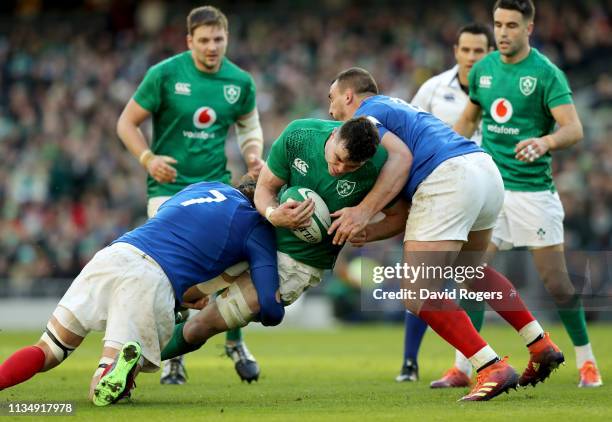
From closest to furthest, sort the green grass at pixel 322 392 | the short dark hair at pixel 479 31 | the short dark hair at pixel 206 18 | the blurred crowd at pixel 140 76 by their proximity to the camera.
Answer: the green grass at pixel 322 392 < the short dark hair at pixel 206 18 < the short dark hair at pixel 479 31 < the blurred crowd at pixel 140 76

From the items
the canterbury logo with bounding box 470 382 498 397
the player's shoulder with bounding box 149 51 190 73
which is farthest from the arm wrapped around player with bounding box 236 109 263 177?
the canterbury logo with bounding box 470 382 498 397

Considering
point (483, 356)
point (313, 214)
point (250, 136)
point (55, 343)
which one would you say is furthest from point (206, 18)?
point (483, 356)

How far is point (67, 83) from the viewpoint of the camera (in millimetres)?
27250

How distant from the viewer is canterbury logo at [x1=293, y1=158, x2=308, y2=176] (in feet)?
25.9

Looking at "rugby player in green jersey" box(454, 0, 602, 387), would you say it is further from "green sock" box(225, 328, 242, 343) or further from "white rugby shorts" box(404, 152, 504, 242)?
"green sock" box(225, 328, 242, 343)

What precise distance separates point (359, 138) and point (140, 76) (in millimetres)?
20153

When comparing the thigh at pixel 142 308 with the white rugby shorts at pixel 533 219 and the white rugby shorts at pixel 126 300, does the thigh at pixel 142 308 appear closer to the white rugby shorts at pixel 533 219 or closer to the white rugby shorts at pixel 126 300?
the white rugby shorts at pixel 126 300

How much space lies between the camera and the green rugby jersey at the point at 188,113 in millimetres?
10523

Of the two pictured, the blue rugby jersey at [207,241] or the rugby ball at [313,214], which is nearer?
the rugby ball at [313,214]

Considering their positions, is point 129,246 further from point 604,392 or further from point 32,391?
point 604,392

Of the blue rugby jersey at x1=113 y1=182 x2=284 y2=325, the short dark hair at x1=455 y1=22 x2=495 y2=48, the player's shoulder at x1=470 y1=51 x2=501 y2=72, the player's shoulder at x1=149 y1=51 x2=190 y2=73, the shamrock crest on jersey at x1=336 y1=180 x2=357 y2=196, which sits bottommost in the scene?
the blue rugby jersey at x1=113 y1=182 x2=284 y2=325

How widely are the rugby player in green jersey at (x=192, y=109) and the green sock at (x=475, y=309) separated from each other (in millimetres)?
2185

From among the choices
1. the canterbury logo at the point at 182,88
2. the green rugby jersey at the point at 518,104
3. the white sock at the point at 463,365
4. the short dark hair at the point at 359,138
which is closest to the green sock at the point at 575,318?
the white sock at the point at 463,365

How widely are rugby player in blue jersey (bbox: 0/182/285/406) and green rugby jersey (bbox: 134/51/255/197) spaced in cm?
225
